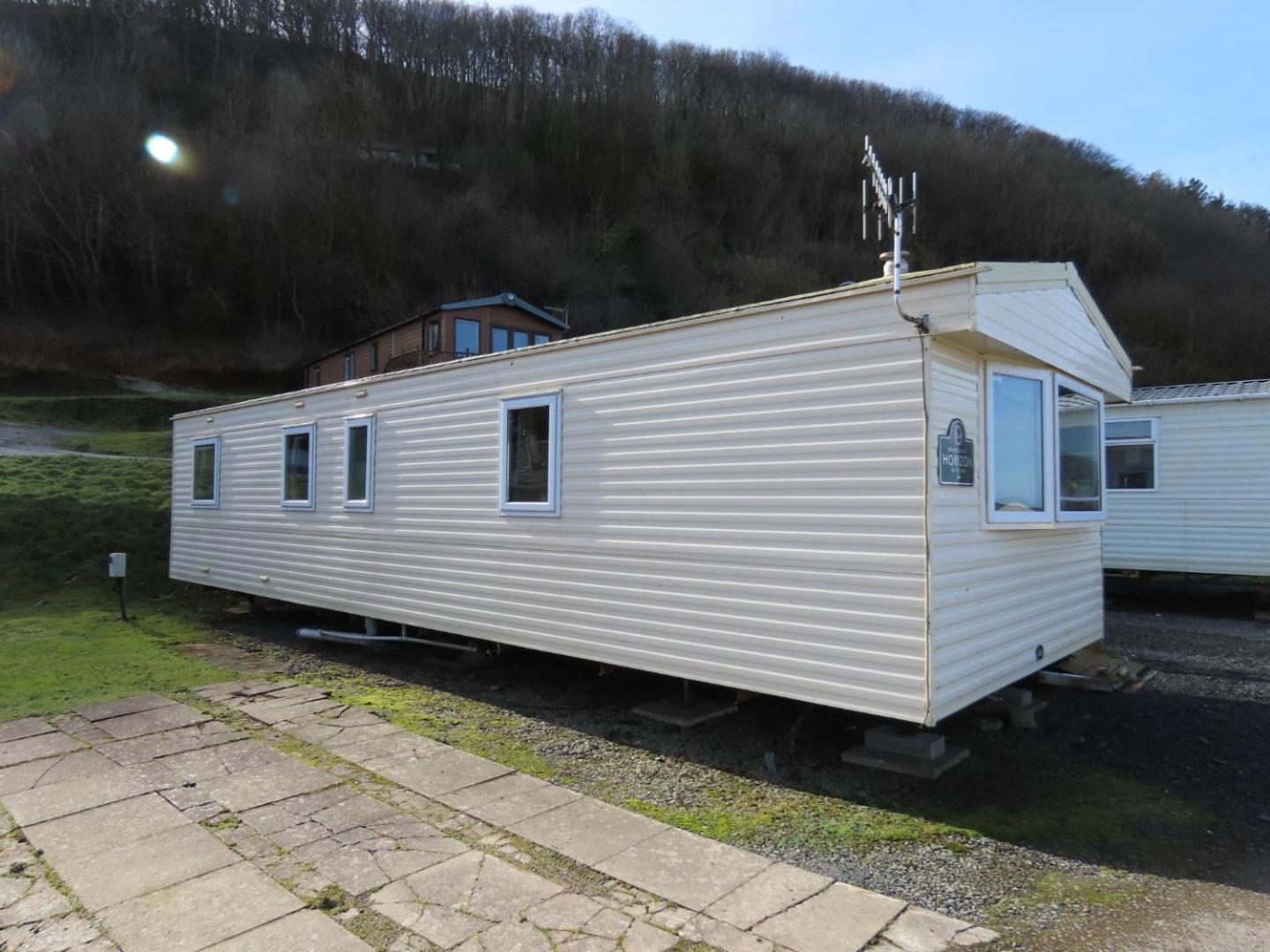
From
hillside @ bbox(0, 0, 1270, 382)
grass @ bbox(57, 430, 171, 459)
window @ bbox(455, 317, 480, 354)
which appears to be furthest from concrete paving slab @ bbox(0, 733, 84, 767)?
hillside @ bbox(0, 0, 1270, 382)

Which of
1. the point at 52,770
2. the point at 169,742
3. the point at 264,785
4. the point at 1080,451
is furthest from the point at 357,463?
the point at 1080,451

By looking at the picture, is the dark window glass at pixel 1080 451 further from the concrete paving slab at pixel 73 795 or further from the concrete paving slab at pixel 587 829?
the concrete paving slab at pixel 73 795

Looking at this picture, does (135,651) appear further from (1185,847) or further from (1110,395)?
(1110,395)

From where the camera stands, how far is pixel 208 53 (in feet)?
137

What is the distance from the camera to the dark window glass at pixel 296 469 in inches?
325

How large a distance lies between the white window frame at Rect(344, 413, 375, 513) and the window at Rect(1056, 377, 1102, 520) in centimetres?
579

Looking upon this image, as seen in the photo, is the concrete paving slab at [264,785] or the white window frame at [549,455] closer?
the concrete paving slab at [264,785]

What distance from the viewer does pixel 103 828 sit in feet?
12.0

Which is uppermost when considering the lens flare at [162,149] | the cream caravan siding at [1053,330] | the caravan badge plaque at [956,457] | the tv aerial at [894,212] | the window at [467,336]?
the lens flare at [162,149]

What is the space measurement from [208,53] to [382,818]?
164ft

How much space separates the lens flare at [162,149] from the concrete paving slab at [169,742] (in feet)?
124

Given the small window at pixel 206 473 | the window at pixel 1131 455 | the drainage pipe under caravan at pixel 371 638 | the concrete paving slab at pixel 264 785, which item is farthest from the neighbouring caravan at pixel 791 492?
the window at pixel 1131 455

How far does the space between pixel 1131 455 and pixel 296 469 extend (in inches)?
422

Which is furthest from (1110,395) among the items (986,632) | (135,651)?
(135,651)
